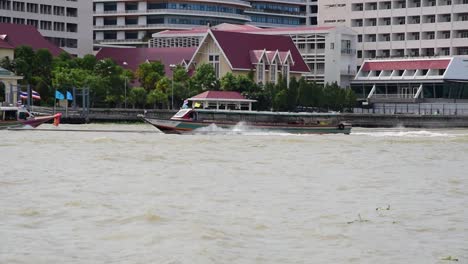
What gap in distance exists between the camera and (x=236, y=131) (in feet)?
250

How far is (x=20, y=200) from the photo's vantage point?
1134 inches

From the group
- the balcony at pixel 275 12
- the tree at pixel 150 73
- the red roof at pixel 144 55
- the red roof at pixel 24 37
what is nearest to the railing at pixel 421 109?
the red roof at pixel 144 55

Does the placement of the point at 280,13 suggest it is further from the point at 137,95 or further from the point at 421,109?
the point at 137,95

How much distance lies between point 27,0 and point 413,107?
46521 mm

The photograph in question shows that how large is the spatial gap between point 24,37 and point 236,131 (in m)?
45.8

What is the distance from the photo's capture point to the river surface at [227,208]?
22.1 m

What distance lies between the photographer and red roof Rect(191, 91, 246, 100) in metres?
96.9

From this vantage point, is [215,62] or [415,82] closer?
[215,62]

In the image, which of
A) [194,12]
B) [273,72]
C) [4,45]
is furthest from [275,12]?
[4,45]

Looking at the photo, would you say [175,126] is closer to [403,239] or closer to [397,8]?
[403,239]

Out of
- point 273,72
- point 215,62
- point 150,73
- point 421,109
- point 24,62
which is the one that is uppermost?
point 215,62

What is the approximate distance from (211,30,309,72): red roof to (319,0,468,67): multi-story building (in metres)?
17.7

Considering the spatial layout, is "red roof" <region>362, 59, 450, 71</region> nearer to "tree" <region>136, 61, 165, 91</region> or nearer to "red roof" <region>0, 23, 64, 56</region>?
"tree" <region>136, 61, 165, 91</region>

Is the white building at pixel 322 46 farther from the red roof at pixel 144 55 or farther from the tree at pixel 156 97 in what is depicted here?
the tree at pixel 156 97
